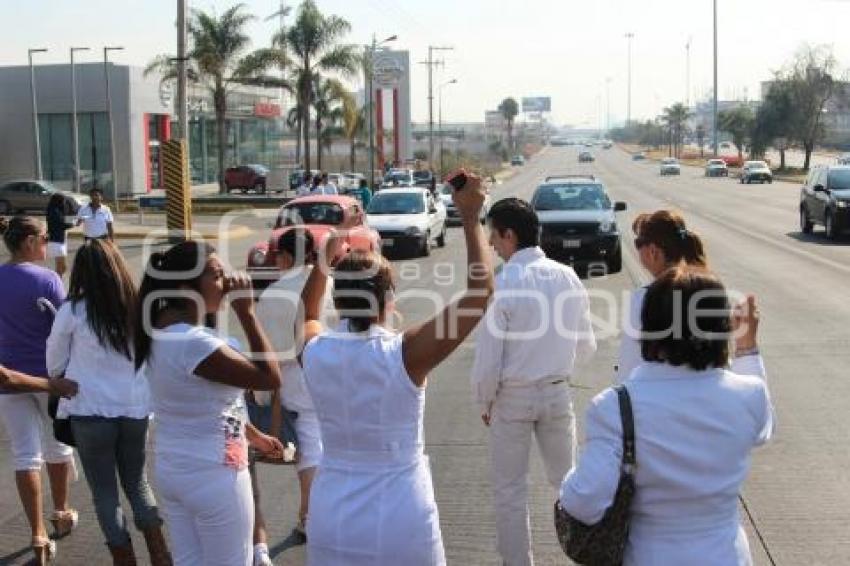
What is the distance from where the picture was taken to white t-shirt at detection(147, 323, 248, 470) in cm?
400

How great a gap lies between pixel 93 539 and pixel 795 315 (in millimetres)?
10366

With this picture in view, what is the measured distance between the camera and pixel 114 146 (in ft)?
165

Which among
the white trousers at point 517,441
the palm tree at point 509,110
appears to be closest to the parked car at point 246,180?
the white trousers at point 517,441

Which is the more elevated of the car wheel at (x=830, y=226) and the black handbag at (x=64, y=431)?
the black handbag at (x=64, y=431)

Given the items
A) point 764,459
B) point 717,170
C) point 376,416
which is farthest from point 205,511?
point 717,170

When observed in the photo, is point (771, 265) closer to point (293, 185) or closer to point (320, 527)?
point (320, 527)

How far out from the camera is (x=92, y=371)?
496cm

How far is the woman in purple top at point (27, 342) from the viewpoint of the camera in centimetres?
559

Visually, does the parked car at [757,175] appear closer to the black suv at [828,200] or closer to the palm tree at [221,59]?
the palm tree at [221,59]

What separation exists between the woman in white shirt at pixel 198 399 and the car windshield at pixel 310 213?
1587cm

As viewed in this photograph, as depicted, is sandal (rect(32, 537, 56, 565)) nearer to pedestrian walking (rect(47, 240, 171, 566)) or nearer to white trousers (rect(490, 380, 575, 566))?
pedestrian walking (rect(47, 240, 171, 566))

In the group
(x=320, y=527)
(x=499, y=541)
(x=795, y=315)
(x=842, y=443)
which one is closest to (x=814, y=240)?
(x=795, y=315)

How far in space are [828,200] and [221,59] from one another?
3036 cm

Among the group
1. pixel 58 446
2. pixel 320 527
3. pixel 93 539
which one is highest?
pixel 320 527
